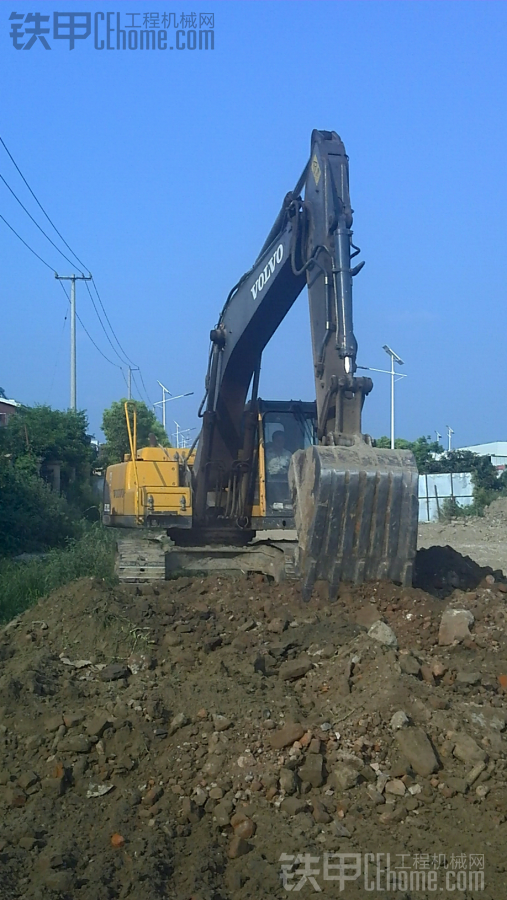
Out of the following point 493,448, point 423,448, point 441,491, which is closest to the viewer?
point 441,491

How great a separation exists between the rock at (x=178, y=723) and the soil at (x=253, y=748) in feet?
0.04

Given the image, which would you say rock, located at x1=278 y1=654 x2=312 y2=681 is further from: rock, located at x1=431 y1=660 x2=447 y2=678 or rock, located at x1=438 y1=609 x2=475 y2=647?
rock, located at x1=438 y1=609 x2=475 y2=647

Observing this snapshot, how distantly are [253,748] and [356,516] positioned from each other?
2.41 metres

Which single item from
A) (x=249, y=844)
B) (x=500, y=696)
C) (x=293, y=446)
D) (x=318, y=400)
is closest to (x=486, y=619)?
(x=500, y=696)

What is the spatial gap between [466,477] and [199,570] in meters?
26.7

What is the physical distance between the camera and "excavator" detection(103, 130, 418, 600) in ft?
21.3

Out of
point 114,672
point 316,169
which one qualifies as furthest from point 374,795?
point 316,169

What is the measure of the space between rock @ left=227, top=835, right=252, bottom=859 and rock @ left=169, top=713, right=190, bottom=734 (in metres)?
1.01

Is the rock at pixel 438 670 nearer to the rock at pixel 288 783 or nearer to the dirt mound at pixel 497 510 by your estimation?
the rock at pixel 288 783

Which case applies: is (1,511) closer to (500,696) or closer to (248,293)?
(248,293)

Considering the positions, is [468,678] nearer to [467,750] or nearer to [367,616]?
[467,750]

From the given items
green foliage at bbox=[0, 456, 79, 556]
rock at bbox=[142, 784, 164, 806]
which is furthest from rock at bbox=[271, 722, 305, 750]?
green foliage at bbox=[0, 456, 79, 556]

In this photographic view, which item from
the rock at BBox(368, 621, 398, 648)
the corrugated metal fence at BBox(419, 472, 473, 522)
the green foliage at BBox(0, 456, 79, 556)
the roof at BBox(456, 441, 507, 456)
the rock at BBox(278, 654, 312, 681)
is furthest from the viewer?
the roof at BBox(456, 441, 507, 456)

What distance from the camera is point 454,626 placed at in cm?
607
